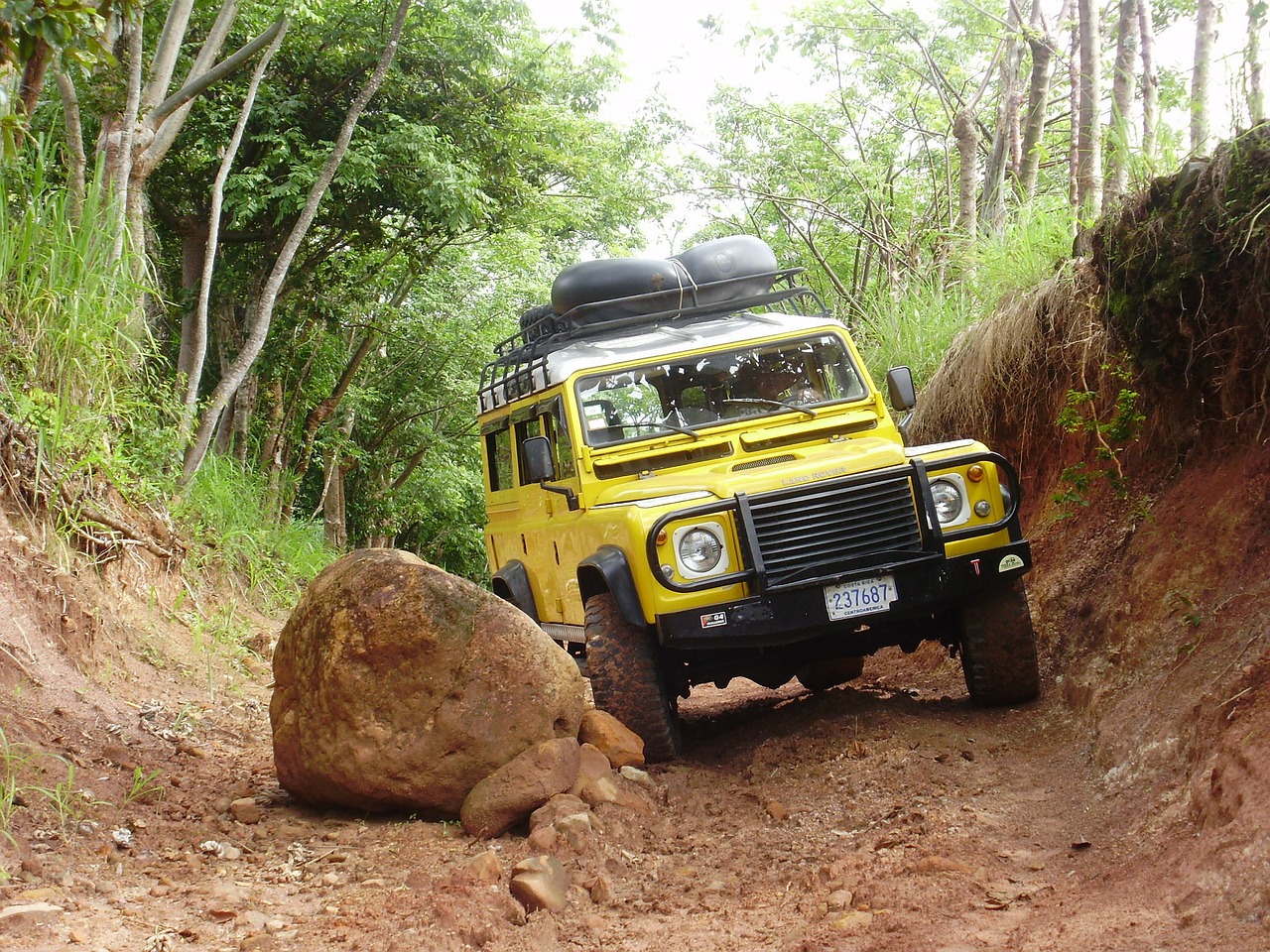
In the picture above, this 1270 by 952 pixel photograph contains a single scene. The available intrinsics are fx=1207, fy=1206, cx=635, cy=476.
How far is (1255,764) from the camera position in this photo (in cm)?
332

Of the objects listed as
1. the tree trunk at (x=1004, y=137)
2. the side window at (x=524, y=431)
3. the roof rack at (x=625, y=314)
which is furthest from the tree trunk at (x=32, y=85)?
the tree trunk at (x=1004, y=137)

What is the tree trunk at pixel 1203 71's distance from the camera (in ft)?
19.1

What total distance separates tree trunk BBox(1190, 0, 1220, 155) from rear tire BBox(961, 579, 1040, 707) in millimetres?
2135

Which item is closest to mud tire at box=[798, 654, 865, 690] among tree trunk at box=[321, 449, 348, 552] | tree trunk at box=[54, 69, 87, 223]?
tree trunk at box=[54, 69, 87, 223]

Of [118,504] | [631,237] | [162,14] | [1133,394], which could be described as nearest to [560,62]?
[631,237]

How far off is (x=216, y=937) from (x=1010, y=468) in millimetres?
3833

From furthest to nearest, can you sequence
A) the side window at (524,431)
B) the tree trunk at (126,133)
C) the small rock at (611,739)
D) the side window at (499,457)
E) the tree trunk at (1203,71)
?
1. the tree trunk at (126,133)
2. the side window at (499,457)
3. the side window at (524,431)
4. the tree trunk at (1203,71)
5. the small rock at (611,739)

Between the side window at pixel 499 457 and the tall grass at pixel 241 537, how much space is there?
2663 mm

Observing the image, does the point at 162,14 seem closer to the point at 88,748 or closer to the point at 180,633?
the point at 180,633

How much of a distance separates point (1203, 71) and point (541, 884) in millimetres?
6704

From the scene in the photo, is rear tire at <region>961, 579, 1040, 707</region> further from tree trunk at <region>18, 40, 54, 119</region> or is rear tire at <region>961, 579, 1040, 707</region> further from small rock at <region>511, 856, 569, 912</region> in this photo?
tree trunk at <region>18, 40, 54, 119</region>

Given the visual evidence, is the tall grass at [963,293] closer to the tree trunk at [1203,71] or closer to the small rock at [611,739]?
the tree trunk at [1203,71]

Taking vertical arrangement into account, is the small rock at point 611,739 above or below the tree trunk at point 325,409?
below

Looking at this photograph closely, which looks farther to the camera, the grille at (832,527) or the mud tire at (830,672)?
the mud tire at (830,672)
